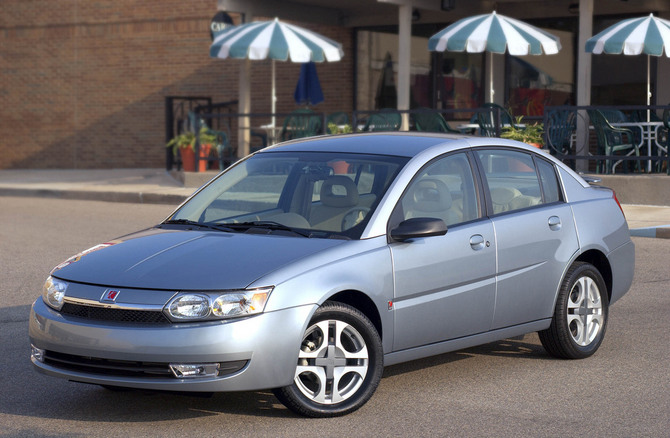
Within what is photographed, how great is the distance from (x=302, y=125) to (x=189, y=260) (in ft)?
47.0

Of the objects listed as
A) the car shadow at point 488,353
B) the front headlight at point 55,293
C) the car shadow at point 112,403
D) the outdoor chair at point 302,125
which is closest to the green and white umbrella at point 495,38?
the outdoor chair at point 302,125

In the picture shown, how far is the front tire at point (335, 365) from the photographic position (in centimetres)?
547

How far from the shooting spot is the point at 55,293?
221 inches

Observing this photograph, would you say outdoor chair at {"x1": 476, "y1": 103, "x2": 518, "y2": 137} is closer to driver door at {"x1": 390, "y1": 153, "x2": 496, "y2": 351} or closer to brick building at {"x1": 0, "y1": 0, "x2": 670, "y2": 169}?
brick building at {"x1": 0, "y1": 0, "x2": 670, "y2": 169}

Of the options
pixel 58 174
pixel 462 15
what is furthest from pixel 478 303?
pixel 58 174

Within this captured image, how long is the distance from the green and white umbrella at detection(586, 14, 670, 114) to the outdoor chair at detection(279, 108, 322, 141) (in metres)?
5.29

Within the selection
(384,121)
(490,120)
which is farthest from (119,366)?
(384,121)

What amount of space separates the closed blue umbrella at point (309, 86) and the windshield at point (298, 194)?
15.4 m

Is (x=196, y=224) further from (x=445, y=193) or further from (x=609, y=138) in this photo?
(x=609, y=138)

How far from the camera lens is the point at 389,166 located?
6.31m

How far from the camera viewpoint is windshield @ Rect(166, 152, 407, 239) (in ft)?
20.0

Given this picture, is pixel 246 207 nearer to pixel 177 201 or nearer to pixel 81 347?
pixel 81 347

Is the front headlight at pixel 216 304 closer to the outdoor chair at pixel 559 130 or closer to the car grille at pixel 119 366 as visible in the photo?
the car grille at pixel 119 366

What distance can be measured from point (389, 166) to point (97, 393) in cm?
211
